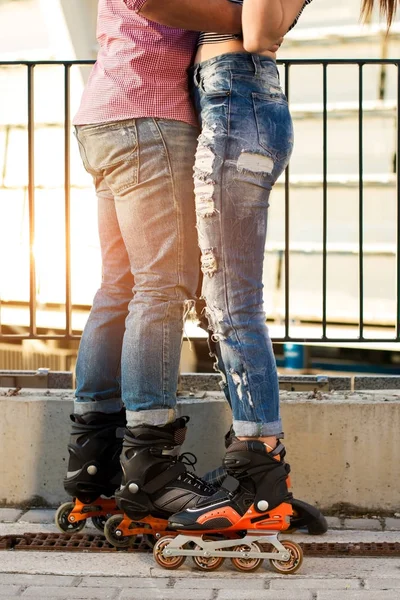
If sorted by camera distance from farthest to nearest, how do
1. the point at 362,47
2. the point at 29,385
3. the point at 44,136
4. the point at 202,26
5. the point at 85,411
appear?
1. the point at 44,136
2. the point at 362,47
3. the point at 29,385
4. the point at 85,411
5. the point at 202,26

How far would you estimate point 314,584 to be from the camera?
2.93 metres

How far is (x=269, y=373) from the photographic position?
3098 mm

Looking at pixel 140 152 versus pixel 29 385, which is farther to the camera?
pixel 29 385

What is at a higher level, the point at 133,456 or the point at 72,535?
the point at 133,456

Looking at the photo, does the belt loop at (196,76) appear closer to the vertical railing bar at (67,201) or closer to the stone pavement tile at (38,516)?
the vertical railing bar at (67,201)

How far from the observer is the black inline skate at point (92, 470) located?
3350 millimetres

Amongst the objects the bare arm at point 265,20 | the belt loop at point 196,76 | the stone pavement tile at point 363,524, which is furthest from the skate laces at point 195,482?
the bare arm at point 265,20

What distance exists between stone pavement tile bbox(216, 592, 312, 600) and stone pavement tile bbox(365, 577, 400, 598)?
18 cm

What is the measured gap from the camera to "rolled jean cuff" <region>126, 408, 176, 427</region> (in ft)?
10.4

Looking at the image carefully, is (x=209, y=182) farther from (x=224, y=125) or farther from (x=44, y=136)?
(x=44, y=136)

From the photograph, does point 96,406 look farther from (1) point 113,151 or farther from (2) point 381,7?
(2) point 381,7

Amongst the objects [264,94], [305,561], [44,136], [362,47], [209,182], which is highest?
[362,47]

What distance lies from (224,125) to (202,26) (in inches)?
11.0

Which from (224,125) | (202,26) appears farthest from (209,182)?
(202,26)
